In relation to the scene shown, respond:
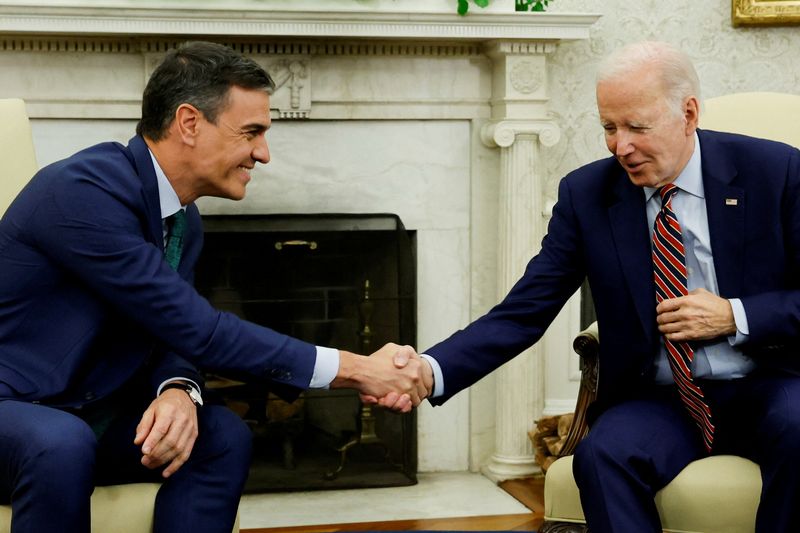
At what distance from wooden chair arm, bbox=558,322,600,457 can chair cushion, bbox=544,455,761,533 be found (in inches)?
13.5

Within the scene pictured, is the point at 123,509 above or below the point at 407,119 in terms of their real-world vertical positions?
below

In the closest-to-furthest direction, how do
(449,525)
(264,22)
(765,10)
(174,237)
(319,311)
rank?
1. (174,237)
2. (449,525)
3. (264,22)
4. (319,311)
5. (765,10)

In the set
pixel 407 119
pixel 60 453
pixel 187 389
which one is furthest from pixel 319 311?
pixel 60 453

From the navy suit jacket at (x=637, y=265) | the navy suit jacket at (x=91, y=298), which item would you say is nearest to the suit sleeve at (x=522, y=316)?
the navy suit jacket at (x=637, y=265)

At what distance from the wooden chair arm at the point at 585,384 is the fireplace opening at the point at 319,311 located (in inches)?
57.1

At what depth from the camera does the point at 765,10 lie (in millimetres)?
4008

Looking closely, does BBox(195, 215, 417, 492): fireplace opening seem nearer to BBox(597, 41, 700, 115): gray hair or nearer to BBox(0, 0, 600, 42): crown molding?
BBox(0, 0, 600, 42): crown molding

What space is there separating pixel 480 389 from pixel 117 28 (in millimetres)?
1736

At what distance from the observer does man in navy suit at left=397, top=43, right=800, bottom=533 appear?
2.07m

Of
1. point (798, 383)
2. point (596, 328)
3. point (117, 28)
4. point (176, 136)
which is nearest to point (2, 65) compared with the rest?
point (117, 28)

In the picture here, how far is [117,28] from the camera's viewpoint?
11.6 ft

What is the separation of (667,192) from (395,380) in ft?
2.23

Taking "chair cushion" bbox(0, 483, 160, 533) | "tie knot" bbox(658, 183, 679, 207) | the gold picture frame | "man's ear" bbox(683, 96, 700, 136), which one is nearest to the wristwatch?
"chair cushion" bbox(0, 483, 160, 533)

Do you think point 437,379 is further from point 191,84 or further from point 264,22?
point 264,22
